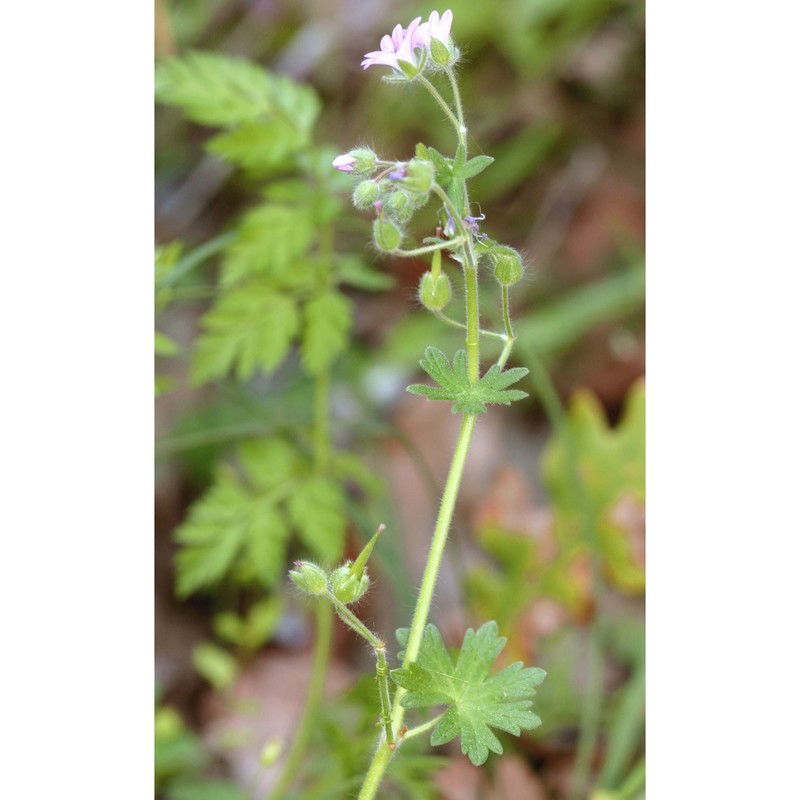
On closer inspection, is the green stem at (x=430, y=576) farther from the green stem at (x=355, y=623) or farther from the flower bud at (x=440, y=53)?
the flower bud at (x=440, y=53)

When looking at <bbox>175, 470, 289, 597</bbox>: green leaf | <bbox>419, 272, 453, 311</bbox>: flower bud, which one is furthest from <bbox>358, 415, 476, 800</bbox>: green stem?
<bbox>175, 470, 289, 597</bbox>: green leaf

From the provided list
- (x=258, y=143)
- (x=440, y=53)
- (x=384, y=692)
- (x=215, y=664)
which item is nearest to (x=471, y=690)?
(x=384, y=692)

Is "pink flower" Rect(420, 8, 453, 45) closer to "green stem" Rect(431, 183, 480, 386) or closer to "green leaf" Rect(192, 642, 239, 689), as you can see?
"green stem" Rect(431, 183, 480, 386)

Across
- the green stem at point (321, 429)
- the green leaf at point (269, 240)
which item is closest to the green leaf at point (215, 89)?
the green leaf at point (269, 240)

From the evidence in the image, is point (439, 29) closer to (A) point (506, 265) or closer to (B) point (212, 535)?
(A) point (506, 265)
